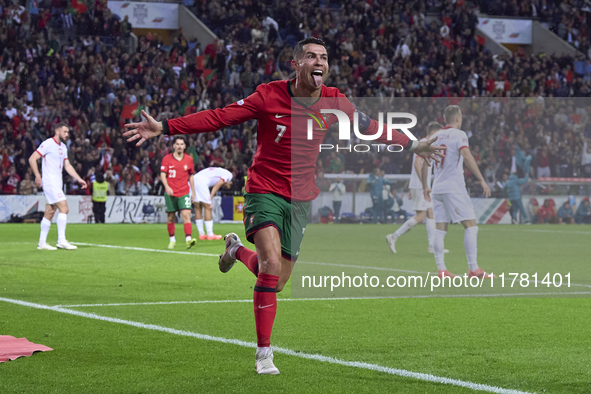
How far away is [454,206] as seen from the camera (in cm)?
1093

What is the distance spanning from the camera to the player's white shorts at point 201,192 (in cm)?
1836

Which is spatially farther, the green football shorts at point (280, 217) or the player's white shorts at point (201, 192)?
the player's white shorts at point (201, 192)

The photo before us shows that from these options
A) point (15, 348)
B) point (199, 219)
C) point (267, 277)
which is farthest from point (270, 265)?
point (199, 219)

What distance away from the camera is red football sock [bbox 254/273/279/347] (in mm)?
5574

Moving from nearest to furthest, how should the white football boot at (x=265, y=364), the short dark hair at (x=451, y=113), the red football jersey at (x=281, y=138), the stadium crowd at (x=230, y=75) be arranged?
the white football boot at (x=265, y=364), the red football jersey at (x=281, y=138), the short dark hair at (x=451, y=113), the stadium crowd at (x=230, y=75)

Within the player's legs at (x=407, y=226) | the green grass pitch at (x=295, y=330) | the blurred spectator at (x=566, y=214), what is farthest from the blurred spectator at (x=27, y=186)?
the blurred spectator at (x=566, y=214)

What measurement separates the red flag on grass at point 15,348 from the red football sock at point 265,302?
154cm

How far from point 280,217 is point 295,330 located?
5.01ft

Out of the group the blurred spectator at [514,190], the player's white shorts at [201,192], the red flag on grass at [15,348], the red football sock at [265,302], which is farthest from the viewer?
the player's white shorts at [201,192]

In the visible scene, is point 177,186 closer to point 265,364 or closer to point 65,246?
point 65,246

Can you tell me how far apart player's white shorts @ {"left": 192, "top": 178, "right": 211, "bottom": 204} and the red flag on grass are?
12.0 meters

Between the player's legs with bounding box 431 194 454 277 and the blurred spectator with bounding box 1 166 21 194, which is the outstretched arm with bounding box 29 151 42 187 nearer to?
the player's legs with bounding box 431 194 454 277

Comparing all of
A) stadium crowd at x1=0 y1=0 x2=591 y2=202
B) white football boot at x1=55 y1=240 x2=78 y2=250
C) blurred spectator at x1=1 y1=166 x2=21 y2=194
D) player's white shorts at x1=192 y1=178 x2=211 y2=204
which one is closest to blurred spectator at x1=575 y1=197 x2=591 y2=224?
stadium crowd at x1=0 y1=0 x2=591 y2=202

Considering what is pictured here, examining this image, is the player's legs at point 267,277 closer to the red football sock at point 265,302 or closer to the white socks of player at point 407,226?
the red football sock at point 265,302
